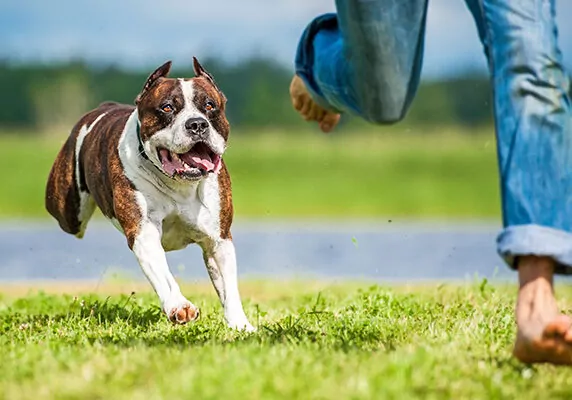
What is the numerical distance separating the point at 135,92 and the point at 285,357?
28398mm

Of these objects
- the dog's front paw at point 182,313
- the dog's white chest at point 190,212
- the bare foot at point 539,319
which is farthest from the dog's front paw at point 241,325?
the bare foot at point 539,319

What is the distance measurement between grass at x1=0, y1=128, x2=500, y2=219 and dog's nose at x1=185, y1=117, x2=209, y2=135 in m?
18.3

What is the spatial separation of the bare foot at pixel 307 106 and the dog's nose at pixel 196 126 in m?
0.44

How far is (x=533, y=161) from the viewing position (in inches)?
120

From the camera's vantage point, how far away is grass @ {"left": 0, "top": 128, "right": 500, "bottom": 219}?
27.6 m

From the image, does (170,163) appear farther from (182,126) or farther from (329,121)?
(329,121)

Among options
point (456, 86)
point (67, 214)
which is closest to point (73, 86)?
point (456, 86)

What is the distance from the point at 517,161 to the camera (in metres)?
3.07

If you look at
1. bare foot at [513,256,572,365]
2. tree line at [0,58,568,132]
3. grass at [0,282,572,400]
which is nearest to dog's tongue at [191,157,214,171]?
grass at [0,282,572,400]

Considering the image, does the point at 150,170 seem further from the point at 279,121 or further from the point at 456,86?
the point at 279,121

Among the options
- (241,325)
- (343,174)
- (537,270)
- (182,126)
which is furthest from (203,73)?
(343,174)

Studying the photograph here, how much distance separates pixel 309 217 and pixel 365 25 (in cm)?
2185

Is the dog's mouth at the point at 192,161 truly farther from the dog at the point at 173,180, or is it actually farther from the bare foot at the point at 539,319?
the bare foot at the point at 539,319

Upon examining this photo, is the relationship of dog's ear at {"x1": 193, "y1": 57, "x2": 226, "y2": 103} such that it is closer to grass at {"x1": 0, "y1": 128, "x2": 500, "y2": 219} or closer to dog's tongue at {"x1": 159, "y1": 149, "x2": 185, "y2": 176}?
dog's tongue at {"x1": 159, "y1": 149, "x2": 185, "y2": 176}
